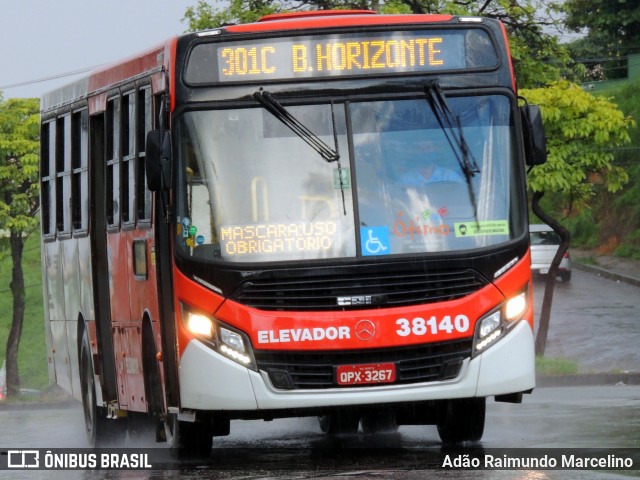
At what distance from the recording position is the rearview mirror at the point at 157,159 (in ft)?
35.7

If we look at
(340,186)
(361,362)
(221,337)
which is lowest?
(361,362)

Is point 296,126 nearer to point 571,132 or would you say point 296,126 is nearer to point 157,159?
point 157,159

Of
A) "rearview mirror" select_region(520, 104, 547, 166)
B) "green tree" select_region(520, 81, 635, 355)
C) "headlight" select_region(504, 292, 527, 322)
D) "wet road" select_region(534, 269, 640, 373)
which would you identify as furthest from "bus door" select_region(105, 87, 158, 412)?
"wet road" select_region(534, 269, 640, 373)

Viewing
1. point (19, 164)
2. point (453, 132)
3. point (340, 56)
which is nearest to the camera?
point (453, 132)

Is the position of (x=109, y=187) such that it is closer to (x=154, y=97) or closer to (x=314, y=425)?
(x=154, y=97)

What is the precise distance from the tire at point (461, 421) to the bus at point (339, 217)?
82 cm

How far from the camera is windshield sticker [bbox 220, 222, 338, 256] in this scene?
10844 millimetres

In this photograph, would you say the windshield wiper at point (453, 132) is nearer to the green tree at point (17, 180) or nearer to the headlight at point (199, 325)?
the headlight at point (199, 325)

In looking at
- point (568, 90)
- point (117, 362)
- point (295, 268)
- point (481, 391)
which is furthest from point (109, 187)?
point (568, 90)

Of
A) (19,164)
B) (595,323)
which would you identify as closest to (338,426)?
(595,323)

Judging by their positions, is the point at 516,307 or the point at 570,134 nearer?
the point at 516,307

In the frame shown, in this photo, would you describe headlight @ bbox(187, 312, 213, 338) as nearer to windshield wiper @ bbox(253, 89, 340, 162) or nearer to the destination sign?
windshield wiper @ bbox(253, 89, 340, 162)

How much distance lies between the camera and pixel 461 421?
485 inches

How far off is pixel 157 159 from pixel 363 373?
2006 mm
